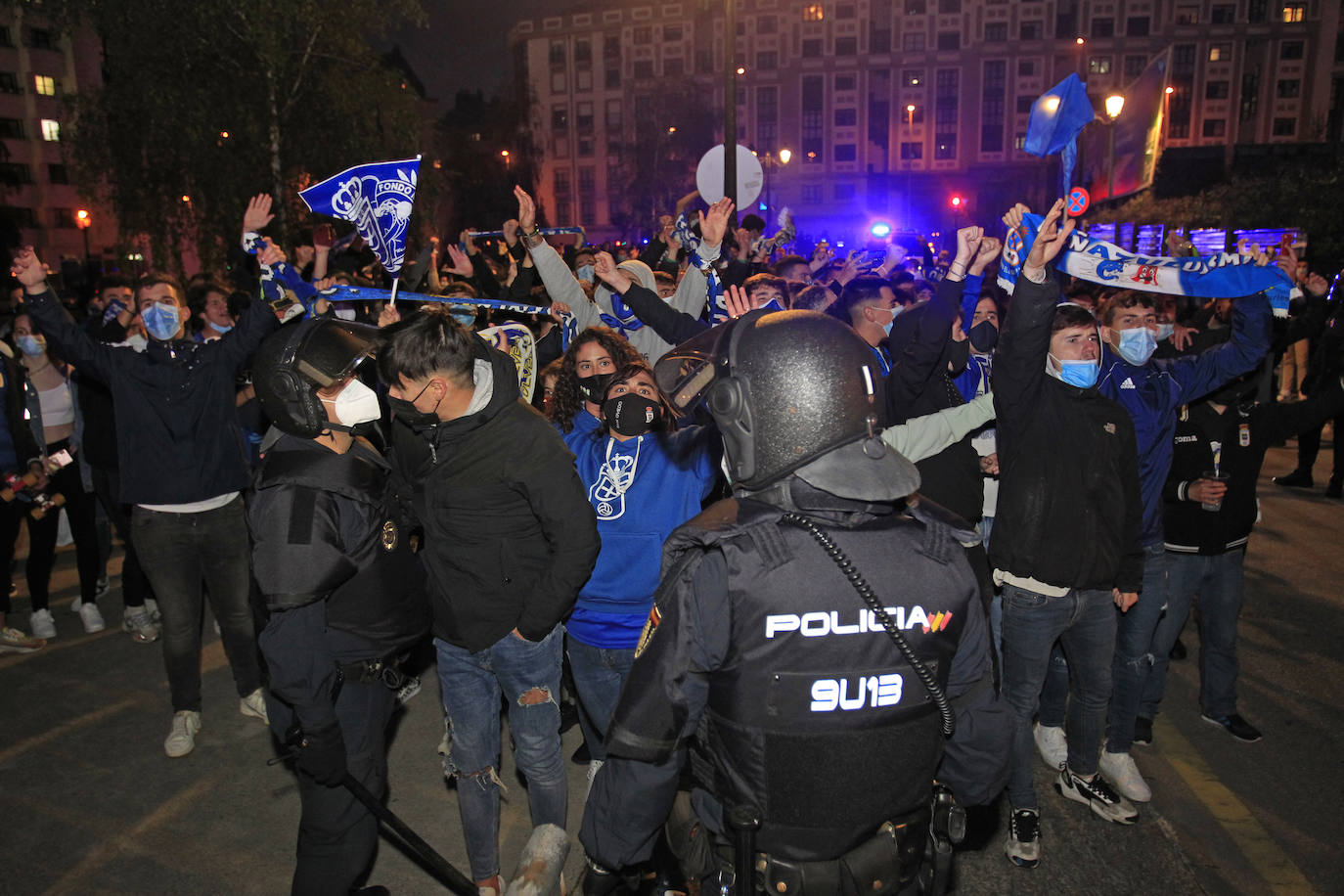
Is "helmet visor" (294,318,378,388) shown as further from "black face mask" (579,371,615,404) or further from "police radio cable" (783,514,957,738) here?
"police radio cable" (783,514,957,738)

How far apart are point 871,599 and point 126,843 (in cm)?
398

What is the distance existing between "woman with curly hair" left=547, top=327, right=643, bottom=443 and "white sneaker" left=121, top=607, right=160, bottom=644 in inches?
170

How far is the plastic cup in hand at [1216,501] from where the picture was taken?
438 centimetres

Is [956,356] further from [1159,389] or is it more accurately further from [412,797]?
[412,797]

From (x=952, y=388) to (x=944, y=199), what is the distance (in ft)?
239

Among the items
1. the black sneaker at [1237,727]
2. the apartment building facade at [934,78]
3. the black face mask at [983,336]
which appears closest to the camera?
the black sneaker at [1237,727]

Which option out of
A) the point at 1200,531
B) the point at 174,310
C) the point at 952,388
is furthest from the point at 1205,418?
the point at 174,310

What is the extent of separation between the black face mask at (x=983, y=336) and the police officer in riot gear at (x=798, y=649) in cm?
420

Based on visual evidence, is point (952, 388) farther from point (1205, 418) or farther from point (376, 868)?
point (376, 868)

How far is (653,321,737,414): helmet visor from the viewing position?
83.2 inches

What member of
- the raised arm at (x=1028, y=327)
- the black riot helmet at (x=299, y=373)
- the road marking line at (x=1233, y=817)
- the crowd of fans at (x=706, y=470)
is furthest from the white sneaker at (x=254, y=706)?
the road marking line at (x=1233, y=817)

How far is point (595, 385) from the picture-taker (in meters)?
3.89

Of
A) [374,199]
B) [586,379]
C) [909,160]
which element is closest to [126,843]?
[586,379]

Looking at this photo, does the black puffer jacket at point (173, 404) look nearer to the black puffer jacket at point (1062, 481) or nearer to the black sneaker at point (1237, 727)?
the black puffer jacket at point (1062, 481)
